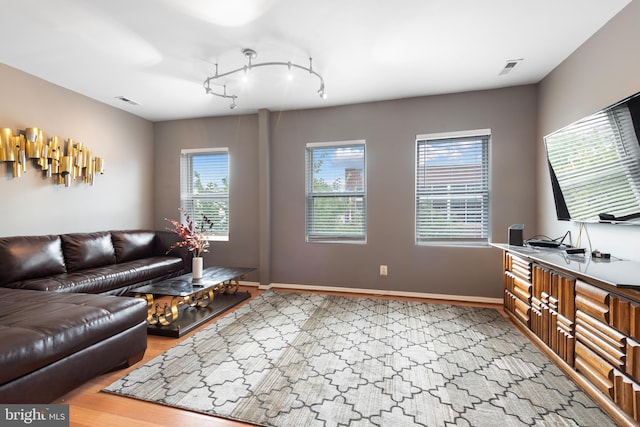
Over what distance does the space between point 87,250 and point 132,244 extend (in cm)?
62

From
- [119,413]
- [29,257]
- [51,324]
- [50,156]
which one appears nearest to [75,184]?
[50,156]

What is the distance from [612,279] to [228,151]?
452 centimetres

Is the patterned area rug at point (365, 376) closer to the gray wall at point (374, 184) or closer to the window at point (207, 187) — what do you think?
the gray wall at point (374, 184)

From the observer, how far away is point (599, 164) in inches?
88.4

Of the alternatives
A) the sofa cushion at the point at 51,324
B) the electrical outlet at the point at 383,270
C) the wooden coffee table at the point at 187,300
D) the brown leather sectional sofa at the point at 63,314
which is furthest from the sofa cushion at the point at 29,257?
the electrical outlet at the point at 383,270

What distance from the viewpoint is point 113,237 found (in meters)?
3.99

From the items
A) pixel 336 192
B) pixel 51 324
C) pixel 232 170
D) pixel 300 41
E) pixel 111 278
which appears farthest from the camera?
pixel 232 170

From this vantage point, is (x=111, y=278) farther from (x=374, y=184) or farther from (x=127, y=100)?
(x=374, y=184)

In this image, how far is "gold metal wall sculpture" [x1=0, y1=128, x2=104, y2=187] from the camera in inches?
120

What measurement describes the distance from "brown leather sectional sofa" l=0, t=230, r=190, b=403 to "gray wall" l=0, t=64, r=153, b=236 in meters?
0.35

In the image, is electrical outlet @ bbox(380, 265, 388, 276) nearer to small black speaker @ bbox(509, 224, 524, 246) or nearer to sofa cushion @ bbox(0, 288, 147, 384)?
small black speaker @ bbox(509, 224, 524, 246)

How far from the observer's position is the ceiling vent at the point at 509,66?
2963 millimetres

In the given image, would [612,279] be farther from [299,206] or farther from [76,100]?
[76,100]

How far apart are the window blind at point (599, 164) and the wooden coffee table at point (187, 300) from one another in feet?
11.4
